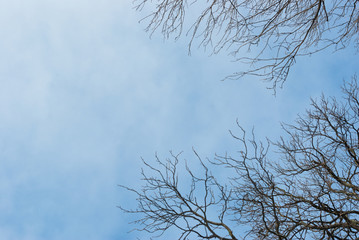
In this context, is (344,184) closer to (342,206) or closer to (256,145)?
(342,206)

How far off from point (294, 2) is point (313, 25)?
311 mm

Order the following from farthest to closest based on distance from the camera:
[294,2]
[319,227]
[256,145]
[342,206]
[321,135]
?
[321,135]
[342,206]
[256,145]
[319,227]
[294,2]

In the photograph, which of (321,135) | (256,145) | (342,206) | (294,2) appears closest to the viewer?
(294,2)

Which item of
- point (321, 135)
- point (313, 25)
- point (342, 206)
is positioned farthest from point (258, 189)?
point (313, 25)

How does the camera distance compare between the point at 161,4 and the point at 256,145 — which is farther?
the point at 256,145

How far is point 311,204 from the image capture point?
17.2 feet

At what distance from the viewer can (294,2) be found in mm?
3641

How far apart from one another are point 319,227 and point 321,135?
239 cm

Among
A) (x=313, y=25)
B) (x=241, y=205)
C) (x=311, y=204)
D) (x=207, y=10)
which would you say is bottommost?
(x=311, y=204)

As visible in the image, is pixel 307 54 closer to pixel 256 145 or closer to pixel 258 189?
pixel 256 145

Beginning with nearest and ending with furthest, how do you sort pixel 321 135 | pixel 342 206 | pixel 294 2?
1. pixel 294 2
2. pixel 342 206
3. pixel 321 135

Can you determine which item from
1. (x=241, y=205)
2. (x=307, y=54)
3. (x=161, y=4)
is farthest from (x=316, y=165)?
(x=161, y=4)

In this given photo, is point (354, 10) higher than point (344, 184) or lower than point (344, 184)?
higher

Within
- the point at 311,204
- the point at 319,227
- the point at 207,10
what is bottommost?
the point at 319,227
